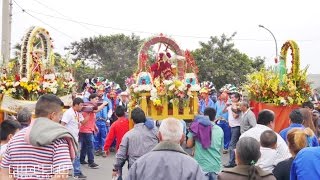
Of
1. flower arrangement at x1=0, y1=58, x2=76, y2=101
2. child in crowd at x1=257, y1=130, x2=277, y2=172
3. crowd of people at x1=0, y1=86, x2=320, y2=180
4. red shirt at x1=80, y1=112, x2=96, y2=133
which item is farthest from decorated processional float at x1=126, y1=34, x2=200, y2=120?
red shirt at x1=80, y1=112, x2=96, y2=133

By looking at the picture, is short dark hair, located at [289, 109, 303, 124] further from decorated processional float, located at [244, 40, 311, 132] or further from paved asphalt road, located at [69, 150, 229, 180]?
paved asphalt road, located at [69, 150, 229, 180]

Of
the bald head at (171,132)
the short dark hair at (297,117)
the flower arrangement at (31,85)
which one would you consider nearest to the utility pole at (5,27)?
the flower arrangement at (31,85)

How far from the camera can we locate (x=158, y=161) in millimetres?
4504

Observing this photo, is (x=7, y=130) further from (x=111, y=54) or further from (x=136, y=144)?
(x=111, y=54)

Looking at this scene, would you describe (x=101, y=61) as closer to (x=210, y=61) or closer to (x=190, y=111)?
(x=210, y=61)

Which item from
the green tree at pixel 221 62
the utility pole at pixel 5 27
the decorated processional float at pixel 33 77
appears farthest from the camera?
the green tree at pixel 221 62

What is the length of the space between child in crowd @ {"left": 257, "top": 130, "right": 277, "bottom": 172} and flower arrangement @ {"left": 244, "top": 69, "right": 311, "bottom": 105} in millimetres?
6012

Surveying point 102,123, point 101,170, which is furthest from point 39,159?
point 102,123

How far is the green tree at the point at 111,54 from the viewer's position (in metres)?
41.2

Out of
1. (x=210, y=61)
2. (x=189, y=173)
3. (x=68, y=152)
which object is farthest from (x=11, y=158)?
(x=210, y=61)

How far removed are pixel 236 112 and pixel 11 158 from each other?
917cm

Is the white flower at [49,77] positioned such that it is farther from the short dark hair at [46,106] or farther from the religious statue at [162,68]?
the short dark hair at [46,106]

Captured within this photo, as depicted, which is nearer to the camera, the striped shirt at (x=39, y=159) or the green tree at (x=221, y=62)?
the striped shirt at (x=39, y=159)

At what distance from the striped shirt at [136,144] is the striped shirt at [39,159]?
9.23 ft
